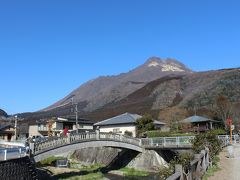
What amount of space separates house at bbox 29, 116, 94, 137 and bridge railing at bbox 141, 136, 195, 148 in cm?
3097

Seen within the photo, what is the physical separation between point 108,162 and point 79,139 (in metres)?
10.9

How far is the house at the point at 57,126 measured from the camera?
2906 inches

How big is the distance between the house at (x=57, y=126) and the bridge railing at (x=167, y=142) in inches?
1219

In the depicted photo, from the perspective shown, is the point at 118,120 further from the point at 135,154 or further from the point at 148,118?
the point at 135,154

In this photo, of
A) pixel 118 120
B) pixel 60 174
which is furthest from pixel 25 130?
pixel 60 174

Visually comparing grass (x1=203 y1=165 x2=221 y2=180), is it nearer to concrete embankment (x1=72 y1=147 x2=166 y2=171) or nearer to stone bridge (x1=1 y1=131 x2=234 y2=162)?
stone bridge (x1=1 y1=131 x2=234 y2=162)

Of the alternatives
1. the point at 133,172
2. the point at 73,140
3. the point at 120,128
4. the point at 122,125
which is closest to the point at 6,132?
the point at 120,128

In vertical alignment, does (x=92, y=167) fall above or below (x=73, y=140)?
below

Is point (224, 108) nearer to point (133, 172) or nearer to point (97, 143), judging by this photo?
point (133, 172)

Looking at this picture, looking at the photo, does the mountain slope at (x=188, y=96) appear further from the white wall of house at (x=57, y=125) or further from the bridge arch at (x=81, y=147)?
the bridge arch at (x=81, y=147)


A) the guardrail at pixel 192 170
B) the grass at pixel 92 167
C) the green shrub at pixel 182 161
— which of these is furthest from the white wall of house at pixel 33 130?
the green shrub at pixel 182 161

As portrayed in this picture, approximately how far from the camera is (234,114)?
67625mm

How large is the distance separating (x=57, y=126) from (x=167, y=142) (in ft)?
122

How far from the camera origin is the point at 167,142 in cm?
4225
